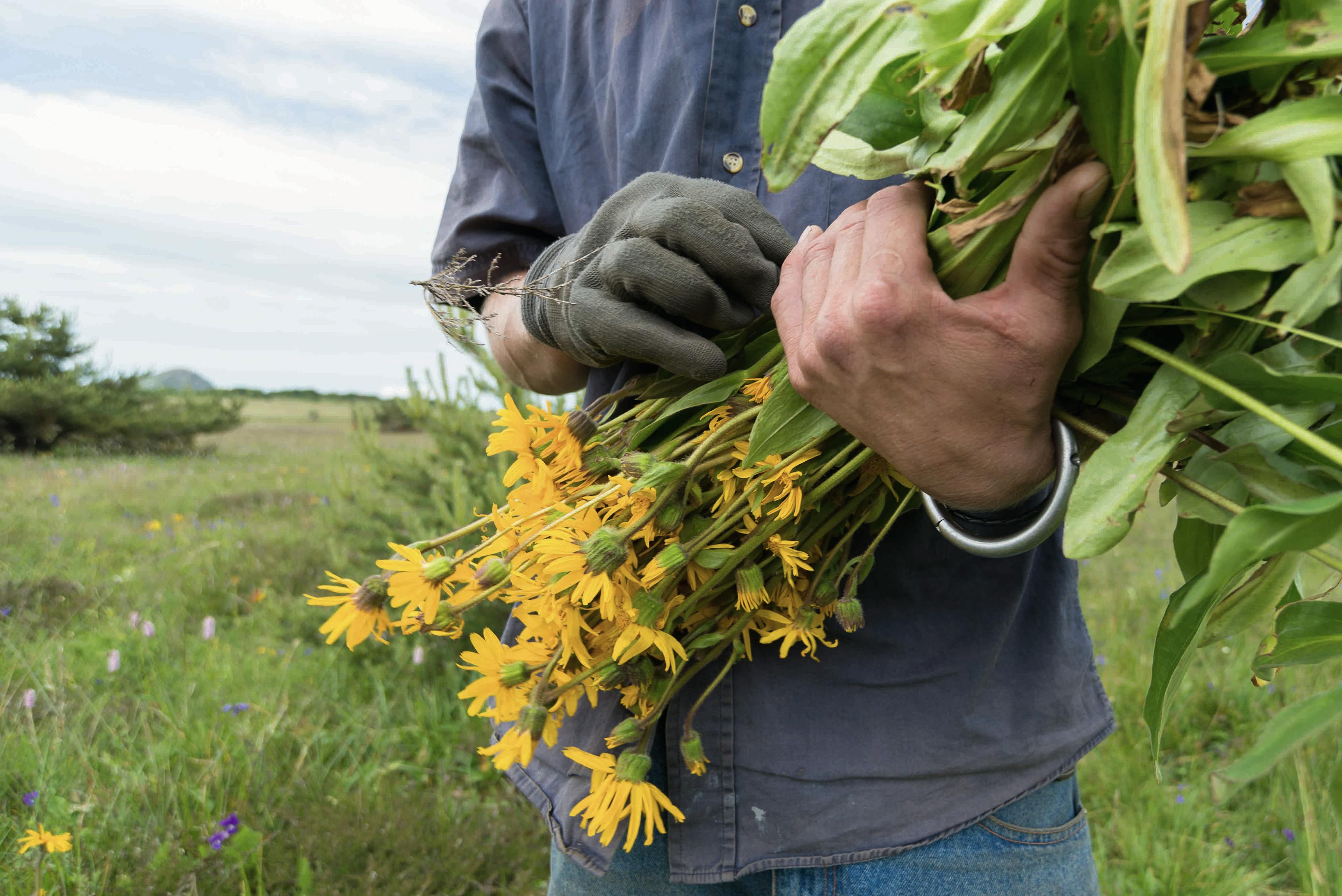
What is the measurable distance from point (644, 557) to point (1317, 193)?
60 cm

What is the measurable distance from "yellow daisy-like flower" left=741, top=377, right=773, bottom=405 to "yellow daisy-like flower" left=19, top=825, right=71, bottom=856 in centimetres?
Answer: 169

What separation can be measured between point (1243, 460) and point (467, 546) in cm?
280

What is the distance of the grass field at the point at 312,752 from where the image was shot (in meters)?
1.91

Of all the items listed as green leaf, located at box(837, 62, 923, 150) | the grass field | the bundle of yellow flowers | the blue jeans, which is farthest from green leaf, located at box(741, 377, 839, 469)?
the grass field

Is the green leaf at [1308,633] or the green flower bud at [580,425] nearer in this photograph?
the green leaf at [1308,633]

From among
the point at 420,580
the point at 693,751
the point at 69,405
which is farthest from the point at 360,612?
the point at 69,405

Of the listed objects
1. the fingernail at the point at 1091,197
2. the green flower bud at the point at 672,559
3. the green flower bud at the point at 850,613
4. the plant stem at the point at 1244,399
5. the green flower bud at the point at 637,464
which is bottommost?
the green flower bud at the point at 850,613

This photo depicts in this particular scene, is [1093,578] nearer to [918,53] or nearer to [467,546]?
[467,546]

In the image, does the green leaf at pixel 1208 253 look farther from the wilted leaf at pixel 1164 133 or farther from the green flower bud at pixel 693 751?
the green flower bud at pixel 693 751

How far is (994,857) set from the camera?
0.98 meters

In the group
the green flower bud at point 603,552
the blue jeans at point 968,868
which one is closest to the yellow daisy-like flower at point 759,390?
the green flower bud at point 603,552

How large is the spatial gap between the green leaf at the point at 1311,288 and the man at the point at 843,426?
138mm

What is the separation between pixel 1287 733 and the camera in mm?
463

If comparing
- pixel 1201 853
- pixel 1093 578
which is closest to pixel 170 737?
pixel 1201 853
